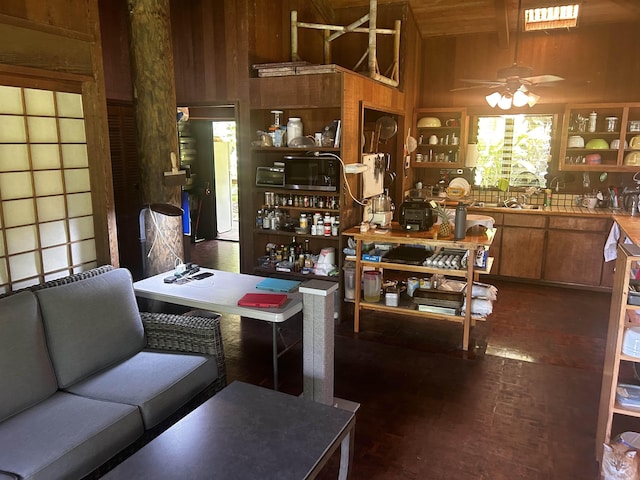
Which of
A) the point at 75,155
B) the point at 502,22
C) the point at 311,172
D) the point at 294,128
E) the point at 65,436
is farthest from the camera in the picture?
the point at 502,22

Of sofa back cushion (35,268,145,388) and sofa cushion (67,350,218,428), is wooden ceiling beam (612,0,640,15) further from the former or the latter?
sofa back cushion (35,268,145,388)

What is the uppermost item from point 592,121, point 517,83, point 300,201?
point 517,83

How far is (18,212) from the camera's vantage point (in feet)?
9.94

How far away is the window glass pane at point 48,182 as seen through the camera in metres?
3.14

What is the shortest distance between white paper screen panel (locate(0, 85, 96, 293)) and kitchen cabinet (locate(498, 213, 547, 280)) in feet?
14.8

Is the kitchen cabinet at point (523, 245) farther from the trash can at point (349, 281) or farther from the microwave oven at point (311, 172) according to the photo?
the microwave oven at point (311, 172)

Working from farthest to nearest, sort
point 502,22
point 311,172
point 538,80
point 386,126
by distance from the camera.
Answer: point 502,22 < point 386,126 < point 311,172 < point 538,80

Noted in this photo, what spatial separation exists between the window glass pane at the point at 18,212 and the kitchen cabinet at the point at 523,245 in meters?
4.86

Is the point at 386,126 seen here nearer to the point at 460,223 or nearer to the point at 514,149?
the point at 460,223

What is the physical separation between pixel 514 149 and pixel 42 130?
5.41m

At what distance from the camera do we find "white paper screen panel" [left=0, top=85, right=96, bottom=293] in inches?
117

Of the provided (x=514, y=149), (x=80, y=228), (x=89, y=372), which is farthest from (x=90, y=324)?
(x=514, y=149)

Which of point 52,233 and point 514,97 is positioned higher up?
point 514,97

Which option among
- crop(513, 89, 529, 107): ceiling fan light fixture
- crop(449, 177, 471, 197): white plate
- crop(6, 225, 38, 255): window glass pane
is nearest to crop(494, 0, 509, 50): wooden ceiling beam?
crop(513, 89, 529, 107): ceiling fan light fixture
